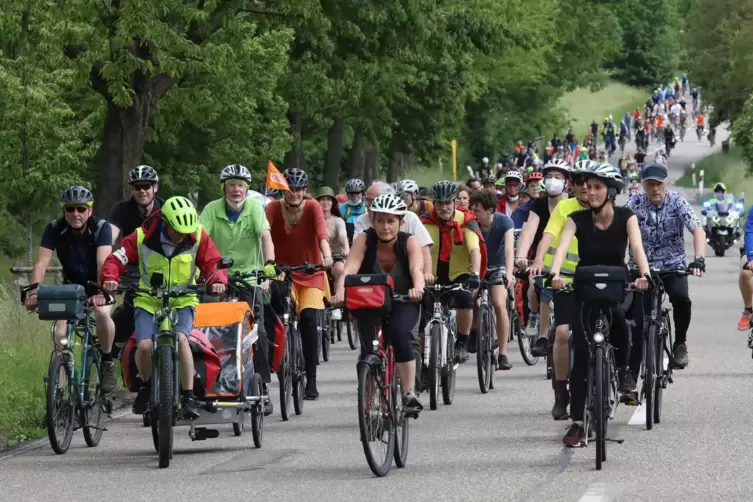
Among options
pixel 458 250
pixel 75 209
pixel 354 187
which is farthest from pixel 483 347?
pixel 354 187

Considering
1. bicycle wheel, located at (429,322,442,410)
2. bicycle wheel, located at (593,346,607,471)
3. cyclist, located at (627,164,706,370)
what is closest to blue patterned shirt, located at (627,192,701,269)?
cyclist, located at (627,164,706,370)

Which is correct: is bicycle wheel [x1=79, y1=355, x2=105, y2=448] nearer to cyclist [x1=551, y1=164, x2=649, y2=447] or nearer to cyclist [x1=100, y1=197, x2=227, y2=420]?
cyclist [x1=100, y1=197, x2=227, y2=420]

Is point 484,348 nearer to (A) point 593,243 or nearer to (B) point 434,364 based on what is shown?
(B) point 434,364

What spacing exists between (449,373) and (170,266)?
3.94 m

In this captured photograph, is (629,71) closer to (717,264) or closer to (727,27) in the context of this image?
(727,27)

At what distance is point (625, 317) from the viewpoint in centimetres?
1321

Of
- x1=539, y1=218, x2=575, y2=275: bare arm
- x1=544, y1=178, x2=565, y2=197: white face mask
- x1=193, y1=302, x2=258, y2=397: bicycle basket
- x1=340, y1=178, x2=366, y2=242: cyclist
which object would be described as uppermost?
x1=340, y1=178, x2=366, y2=242: cyclist

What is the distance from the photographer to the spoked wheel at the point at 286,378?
15258 mm

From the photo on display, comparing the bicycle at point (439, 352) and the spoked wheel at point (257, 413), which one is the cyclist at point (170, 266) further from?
the bicycle at point (439, 352)

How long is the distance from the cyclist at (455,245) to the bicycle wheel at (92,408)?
3540 millimetres

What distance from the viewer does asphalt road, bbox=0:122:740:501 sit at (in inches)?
436

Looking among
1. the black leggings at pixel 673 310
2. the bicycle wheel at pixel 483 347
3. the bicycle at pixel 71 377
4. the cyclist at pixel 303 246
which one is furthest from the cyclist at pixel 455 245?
the bicycle at pixel 71 377

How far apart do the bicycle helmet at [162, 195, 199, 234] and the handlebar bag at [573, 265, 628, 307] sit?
2442 millimetres

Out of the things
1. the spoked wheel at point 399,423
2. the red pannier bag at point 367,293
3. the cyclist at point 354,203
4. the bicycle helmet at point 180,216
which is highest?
the cyclist at point 354,203
